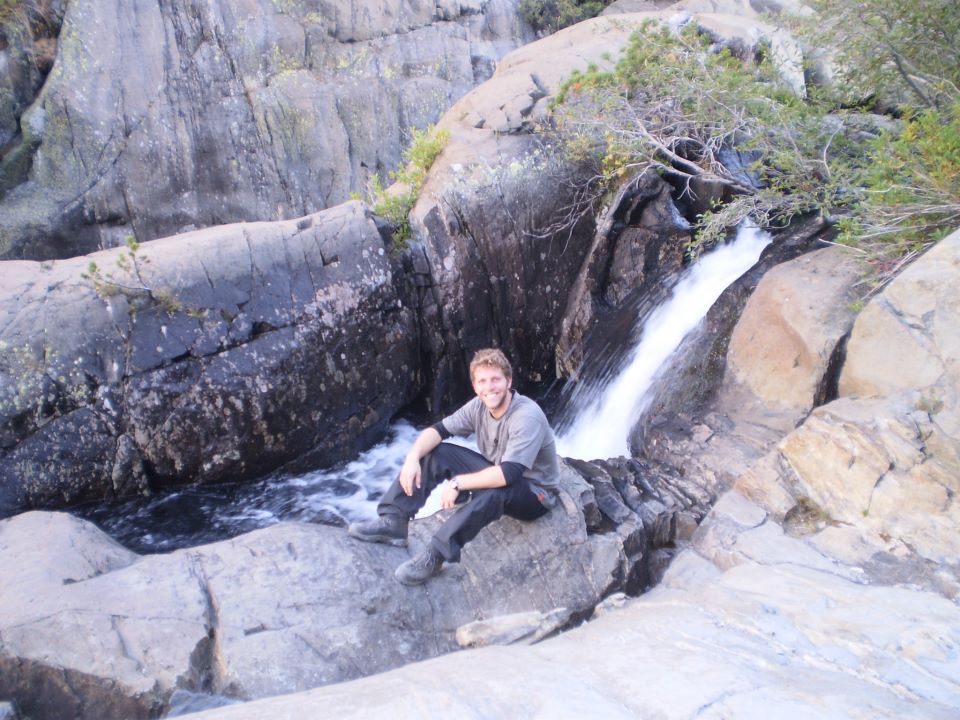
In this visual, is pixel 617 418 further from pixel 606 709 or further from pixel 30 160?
pixel 30 160

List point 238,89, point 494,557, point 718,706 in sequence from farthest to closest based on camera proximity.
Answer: point 238,89
point 494,557
point 718,706

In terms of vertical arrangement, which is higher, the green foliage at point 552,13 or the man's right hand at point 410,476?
the green foliage at point 552,13

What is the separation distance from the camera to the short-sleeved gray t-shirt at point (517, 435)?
3.87 metres

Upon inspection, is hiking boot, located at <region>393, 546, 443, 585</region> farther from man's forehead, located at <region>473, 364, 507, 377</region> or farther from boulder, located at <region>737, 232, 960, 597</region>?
boulder, located at <region>737, 232, 960, 597</region>

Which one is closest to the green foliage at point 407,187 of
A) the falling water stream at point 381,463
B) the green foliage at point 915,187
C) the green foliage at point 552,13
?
the falling water stream at point 381,463

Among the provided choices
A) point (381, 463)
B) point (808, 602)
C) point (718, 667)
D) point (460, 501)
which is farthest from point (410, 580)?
point (381, 463)

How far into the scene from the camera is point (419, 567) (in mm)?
4043

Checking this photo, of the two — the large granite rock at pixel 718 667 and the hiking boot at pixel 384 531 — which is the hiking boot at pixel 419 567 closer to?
the hiking boot at pixel 384 531

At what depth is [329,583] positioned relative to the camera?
3.96 metres

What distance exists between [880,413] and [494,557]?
260 centimetres

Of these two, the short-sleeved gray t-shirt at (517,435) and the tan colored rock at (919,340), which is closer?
the short-sleeved gray t-shirt at (517,435)

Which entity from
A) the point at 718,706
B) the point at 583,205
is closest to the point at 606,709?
the point at 718,706

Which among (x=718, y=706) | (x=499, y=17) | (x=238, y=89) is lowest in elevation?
(x=718, y=706)

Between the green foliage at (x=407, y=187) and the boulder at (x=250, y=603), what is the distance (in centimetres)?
351
